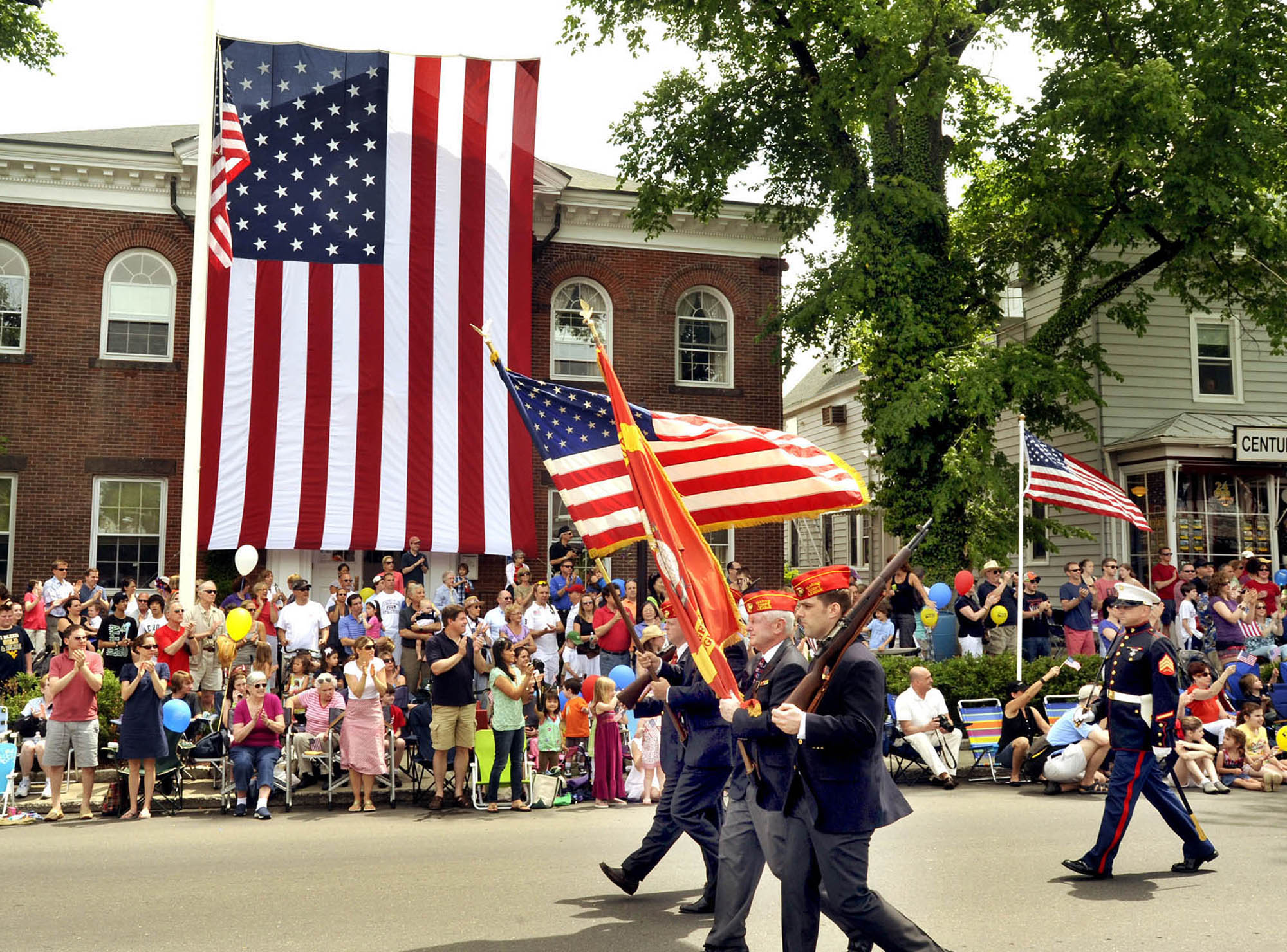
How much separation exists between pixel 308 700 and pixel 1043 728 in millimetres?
8650

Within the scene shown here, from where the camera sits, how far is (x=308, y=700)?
13.4 metres

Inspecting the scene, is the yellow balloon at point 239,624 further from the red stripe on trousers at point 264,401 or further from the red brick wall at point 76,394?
the red brick wall at point 76,394

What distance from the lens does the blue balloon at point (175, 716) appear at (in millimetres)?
12453

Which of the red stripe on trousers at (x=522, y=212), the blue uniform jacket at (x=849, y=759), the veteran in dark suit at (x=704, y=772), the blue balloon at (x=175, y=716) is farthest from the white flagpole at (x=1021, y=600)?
the blue uniform jacket at (x=849, y=759)

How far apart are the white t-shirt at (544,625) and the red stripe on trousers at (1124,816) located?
8.73m

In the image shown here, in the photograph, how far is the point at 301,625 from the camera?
15766 millimetres

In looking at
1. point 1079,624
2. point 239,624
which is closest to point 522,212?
point 239,624

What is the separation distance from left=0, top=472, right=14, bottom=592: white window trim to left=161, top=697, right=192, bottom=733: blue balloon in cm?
1038

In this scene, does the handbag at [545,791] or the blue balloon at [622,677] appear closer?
the blue balloon at [622,677]

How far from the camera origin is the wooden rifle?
18.2ft

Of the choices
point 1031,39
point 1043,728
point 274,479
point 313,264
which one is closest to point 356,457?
point 274,479

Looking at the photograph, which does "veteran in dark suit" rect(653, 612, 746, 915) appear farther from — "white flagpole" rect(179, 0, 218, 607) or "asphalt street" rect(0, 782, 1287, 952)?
"white flagpole" rect(179, 0, 218, 607)

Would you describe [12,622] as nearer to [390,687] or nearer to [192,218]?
[390,687]

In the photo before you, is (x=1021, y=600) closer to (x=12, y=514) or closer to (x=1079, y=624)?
(x=1079, y=624)
